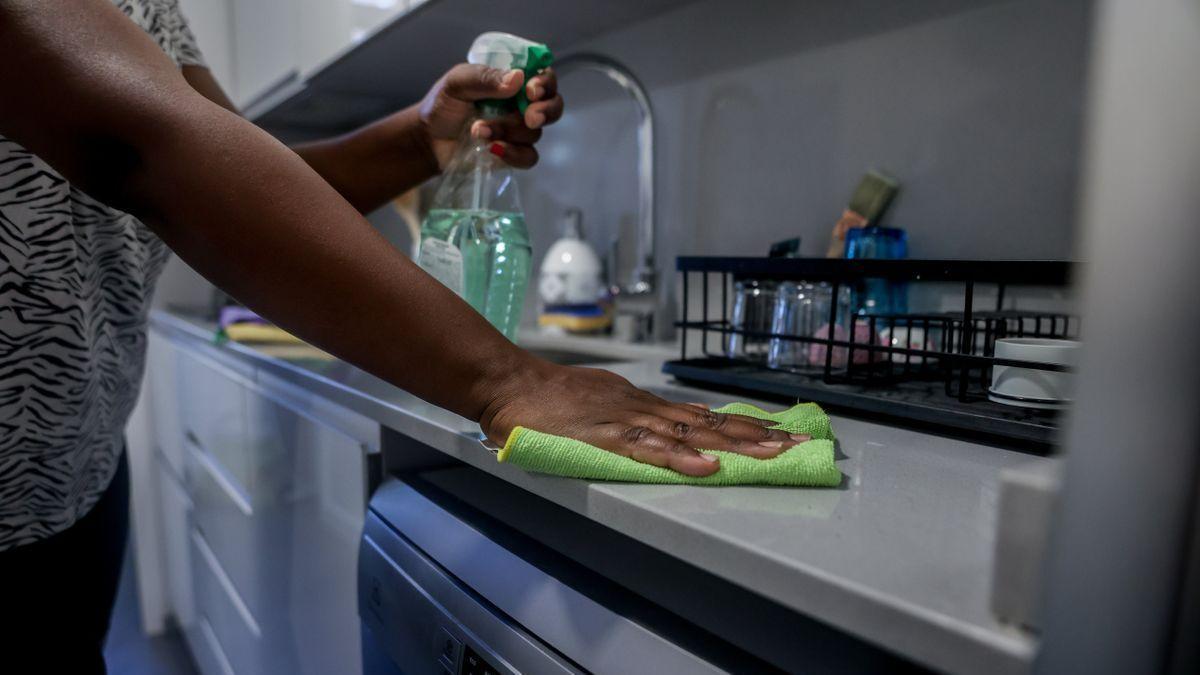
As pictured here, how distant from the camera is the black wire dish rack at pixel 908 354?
23.2 inches

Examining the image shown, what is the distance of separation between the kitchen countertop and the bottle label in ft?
0.72

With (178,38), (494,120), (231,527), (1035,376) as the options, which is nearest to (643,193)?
(494,120)

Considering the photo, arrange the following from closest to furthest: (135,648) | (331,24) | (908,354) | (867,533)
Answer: (867,533)
(908,354)
(331,24)
(135,648)

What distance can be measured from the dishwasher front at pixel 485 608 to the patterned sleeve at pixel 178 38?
651mm

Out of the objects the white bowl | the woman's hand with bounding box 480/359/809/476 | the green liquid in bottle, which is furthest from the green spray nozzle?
the white bowl

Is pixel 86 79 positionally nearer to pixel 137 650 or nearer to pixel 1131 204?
pixel 1131 204

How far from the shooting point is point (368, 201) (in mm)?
1038

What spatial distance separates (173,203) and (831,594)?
18.5 inches

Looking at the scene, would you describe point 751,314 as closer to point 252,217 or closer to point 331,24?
point 252,217

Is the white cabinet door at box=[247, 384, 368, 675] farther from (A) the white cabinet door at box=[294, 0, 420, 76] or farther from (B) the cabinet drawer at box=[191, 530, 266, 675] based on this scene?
(A) the white cabinet door at box=[294, 0, 420, 76]

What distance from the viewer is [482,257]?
A: 0.90 meters

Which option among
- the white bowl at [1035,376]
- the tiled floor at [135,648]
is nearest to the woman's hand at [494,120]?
the white bowl at [1035,376]

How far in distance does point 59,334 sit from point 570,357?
743 millimetres

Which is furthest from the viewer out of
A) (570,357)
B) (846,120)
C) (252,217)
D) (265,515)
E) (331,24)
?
(331,24)
